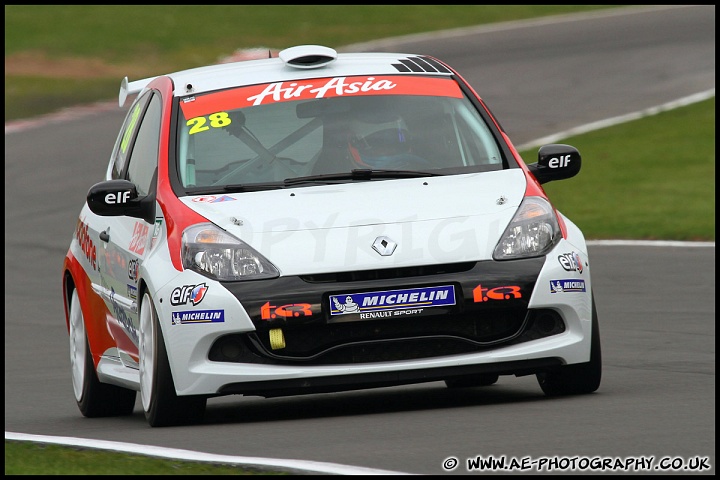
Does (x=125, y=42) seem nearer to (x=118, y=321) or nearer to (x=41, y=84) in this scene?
(x=41, y=84)

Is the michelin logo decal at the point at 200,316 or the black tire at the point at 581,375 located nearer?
the michelin logo decal at the point at 200,316

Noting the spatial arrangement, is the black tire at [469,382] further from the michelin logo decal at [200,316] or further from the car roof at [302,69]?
the michelin logo decal at [200,316]

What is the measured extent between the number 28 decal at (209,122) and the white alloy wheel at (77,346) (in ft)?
4.75

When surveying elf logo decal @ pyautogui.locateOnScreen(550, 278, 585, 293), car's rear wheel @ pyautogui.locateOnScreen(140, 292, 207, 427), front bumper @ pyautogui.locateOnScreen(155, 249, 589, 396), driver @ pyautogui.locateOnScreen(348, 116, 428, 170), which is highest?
driver @ pyautogui.locateOnScreen(348, 116, 428, 170)

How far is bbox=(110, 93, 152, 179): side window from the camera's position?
9.30 metres

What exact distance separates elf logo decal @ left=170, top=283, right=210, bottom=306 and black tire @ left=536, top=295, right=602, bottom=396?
1.64 metres

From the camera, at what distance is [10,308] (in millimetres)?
14406

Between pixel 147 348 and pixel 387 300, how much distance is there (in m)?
1.22

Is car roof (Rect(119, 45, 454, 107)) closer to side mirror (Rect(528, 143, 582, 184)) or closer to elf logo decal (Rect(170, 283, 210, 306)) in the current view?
side mirror (Rect(528, 143, 582, 184))

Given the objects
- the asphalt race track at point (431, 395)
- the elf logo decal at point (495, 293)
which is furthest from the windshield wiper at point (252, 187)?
the elf logo decal at point (495, 293)

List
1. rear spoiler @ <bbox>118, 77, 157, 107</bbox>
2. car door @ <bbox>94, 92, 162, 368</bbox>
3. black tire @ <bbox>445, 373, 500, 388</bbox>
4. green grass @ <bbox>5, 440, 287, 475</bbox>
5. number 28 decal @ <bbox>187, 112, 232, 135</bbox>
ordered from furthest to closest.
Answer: rear spoiler @ <bbox>118, 77, 157, 107</bbox>
black tire @ <bbox>445, 373, 500, 388</bbox>
number 28 decal @ <bbox>187, 112, 232, 135</bbox>
car door @ <bbox>94, 92, 162, 368</bbox>
green grass @ <bbox>5, 440, 287, 475</bbox>

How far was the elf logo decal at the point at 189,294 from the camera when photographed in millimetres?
7340

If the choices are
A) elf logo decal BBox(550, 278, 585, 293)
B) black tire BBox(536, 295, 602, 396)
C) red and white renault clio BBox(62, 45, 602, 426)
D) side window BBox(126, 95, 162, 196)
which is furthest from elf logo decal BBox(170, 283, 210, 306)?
black tire BBox(536, 295, 602, 396)

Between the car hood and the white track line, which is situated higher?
the car hood
